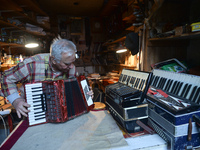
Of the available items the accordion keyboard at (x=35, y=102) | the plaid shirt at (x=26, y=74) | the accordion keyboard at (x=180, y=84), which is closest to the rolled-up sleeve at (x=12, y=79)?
the plaid shirt at (x=26, y=74)

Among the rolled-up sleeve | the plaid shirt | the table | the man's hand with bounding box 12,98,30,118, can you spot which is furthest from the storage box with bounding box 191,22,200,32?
the rolled-up sleeve

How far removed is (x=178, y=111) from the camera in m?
1.00

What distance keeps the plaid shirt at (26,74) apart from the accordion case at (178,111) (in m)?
1.29

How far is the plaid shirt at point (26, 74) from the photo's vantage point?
166cm

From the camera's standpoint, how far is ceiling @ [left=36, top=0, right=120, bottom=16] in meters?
4.38

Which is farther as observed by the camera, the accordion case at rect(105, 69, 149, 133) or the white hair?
the white hair

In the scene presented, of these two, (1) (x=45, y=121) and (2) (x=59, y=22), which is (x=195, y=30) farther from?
(2) (x=59, y=22)

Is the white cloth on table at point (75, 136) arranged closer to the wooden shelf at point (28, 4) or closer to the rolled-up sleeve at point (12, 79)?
the rolled-up sleeve at point (12, 79)

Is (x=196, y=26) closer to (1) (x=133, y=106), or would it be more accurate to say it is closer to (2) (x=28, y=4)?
(1) (x=133, y=106)

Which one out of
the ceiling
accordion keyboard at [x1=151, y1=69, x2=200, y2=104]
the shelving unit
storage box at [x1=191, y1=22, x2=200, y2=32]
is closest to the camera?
accordion keyboard at [x1=151, y1=69, x2=200, y2=104]

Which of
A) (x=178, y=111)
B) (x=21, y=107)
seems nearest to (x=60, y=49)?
(x=21, y=107)

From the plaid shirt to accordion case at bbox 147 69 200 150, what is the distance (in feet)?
4.24

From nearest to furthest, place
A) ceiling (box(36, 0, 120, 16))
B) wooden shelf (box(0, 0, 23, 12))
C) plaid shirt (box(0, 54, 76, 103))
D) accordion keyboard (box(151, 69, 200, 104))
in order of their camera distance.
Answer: accordion keyboard (box(151, 69, 200, 104)), plaid shirt (box(0, 54, 76, 103)), wooden shelf (box(0, 0, 23, 12)), ceiling (box(36, 0, 120, 16))

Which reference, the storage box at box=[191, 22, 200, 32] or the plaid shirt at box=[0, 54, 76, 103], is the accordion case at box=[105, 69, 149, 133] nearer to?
the storage box at box=[191, 22, 200, 32]
